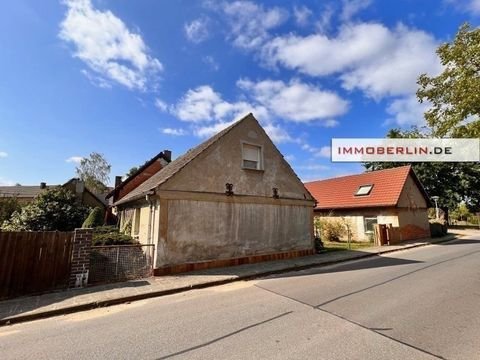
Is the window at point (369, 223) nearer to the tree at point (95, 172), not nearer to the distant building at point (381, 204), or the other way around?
the distant building at point (381, 204)

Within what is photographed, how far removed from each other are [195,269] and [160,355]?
20.5 ft

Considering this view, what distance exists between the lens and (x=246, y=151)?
12664 millimetres

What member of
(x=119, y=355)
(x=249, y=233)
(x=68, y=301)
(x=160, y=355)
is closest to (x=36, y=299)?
(x=68, y=301)

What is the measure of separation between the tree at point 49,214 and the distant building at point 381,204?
21.0 m

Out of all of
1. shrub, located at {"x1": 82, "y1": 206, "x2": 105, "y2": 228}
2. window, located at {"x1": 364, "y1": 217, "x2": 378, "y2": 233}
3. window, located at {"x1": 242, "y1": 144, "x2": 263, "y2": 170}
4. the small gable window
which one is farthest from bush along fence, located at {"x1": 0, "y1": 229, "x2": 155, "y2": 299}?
the small gable window

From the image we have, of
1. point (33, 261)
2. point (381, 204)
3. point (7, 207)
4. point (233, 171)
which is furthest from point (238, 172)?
point (7, 207)

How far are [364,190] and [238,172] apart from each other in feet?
53.1

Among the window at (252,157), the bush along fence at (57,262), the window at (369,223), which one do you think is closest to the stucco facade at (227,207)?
the window at (252,157)

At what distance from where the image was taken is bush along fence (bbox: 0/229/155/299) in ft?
22.7

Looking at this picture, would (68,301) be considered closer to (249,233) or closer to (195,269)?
(195,269)

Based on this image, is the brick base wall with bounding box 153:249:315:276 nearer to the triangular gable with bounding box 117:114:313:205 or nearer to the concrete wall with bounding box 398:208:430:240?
the triangular gable with bounding box 117:114:313:205

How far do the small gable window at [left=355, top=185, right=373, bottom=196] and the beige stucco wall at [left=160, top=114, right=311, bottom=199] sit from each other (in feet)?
37.0

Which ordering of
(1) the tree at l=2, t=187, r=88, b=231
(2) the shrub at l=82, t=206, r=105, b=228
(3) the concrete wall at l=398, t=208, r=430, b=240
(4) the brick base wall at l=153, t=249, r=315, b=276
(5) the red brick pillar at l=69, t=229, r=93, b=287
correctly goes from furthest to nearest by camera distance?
(3) the concrete wall at l=398, t=208, r=430, b=240 → (2) the shrub at l=82, t=206, r=105, b=228 → (1) the tree at l=2, t=187, r=88, b=231 → (4) the brick base wall at l=153, t=249, r=315, b=276 → (5) the red brick pillar at l=69, t=229, r=93, b=287

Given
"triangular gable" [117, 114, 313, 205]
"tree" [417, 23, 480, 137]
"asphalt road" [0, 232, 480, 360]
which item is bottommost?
"asphalt road" [0, 232, 480, 360]
